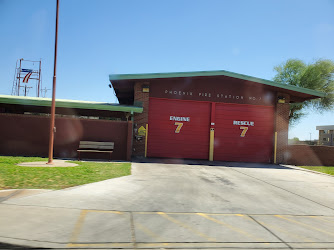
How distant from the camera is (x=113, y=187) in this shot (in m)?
7.80

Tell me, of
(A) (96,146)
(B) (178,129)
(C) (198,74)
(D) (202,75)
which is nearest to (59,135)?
(A) (96,146)

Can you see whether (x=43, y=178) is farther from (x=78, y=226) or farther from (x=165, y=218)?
(x=165, y=218)

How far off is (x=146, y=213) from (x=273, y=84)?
14.4m

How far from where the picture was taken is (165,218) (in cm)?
537

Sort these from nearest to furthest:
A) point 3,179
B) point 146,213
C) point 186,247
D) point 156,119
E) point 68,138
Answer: point 186,247 → point 146,213 → point 3,179 → point 68,138 → point 156,119

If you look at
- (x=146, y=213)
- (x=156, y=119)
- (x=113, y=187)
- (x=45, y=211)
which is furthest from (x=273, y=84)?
(x=45, y=211)

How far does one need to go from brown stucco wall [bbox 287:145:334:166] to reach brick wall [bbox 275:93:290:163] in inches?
17.9

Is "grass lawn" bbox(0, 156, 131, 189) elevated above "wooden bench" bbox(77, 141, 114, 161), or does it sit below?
below

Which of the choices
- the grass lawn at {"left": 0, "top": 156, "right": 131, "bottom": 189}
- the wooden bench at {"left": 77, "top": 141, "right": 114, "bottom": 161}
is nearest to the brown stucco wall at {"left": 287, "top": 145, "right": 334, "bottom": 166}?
the wooden bench at {"left": 77, "top": 141, "right": 114, "bottom": 161}

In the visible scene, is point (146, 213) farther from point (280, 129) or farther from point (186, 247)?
point (280, 129)

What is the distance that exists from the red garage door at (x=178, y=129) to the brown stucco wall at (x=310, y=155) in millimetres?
5857

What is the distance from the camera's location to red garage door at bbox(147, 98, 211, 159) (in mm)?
17453

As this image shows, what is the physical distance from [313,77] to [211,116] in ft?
71.4

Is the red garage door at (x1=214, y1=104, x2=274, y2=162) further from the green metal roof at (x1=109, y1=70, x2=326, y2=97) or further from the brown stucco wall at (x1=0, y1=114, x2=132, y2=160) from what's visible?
the brown stucco wall at (x1=0, y1=114, x2=132, y2=160)
